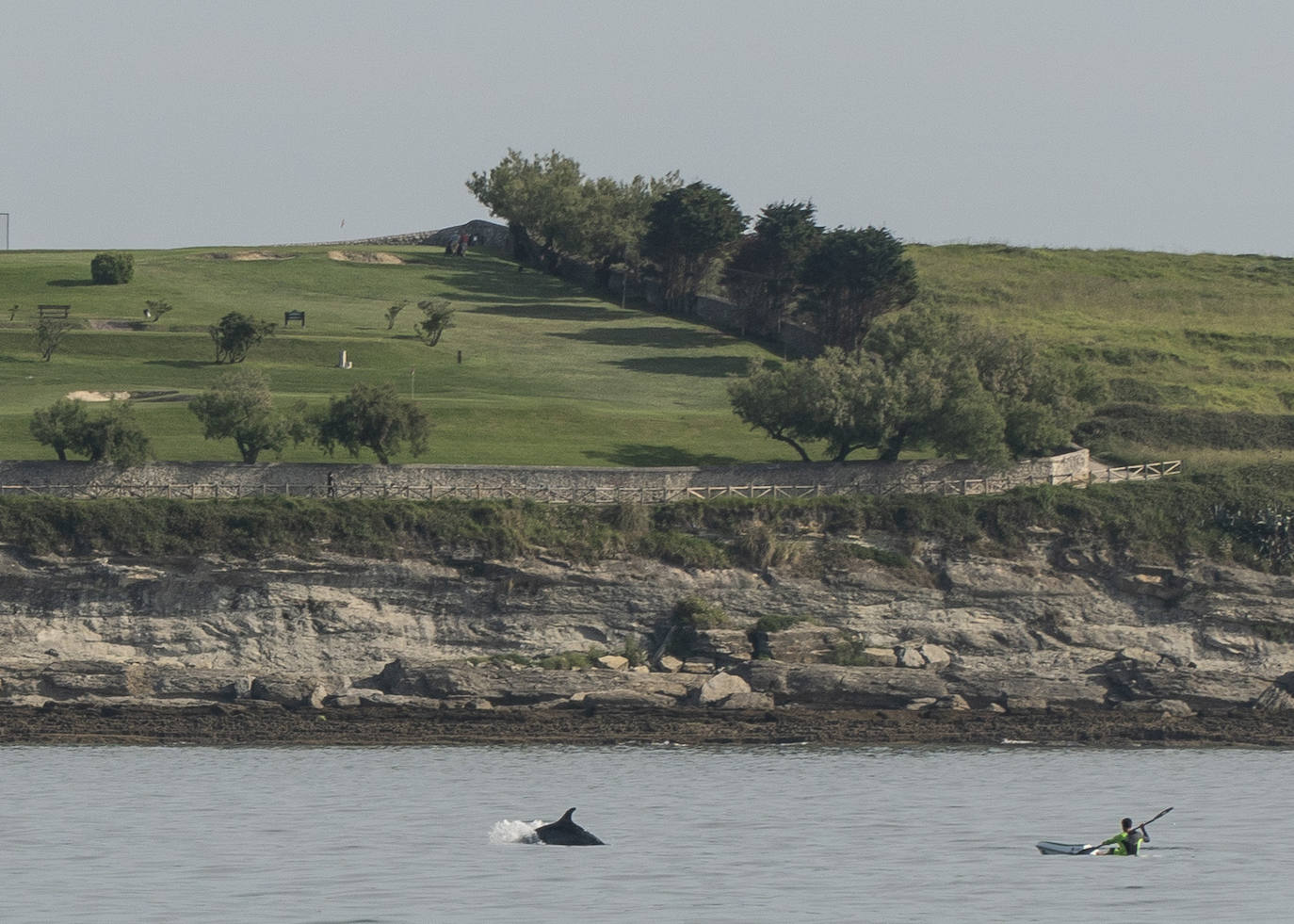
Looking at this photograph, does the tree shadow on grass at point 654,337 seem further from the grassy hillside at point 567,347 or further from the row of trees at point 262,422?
the row of trees at point 262,422

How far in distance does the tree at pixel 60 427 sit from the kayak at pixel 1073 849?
3998cm

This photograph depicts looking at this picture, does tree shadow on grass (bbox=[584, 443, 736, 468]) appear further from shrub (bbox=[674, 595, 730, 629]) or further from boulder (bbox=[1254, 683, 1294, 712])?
boulder (bbox=[1254, 683, 1294, 712])

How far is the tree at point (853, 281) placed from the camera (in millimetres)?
88312

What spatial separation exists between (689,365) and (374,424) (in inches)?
1099

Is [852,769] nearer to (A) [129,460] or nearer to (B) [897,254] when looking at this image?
(A) [129,460]

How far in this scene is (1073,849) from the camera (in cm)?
3544

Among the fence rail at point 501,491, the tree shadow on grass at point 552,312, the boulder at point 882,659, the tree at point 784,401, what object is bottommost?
the boulder at point 882,659

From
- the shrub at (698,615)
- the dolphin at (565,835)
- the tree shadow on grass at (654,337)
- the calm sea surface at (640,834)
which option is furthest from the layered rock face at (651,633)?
the tree shadow on grass at (654,337)

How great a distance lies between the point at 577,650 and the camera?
2442 inches

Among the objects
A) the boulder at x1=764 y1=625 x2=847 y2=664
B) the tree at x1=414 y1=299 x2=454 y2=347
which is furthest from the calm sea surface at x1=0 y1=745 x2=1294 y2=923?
the tree at x1=414 y1=299 x2=454 y2=347

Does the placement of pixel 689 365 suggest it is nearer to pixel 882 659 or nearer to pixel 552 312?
pixel 552 312

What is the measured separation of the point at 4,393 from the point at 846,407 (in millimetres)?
36601

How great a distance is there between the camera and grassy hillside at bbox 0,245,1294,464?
2975 inches

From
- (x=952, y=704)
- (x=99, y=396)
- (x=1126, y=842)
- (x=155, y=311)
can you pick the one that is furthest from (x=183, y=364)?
(x=1126, y=842)
